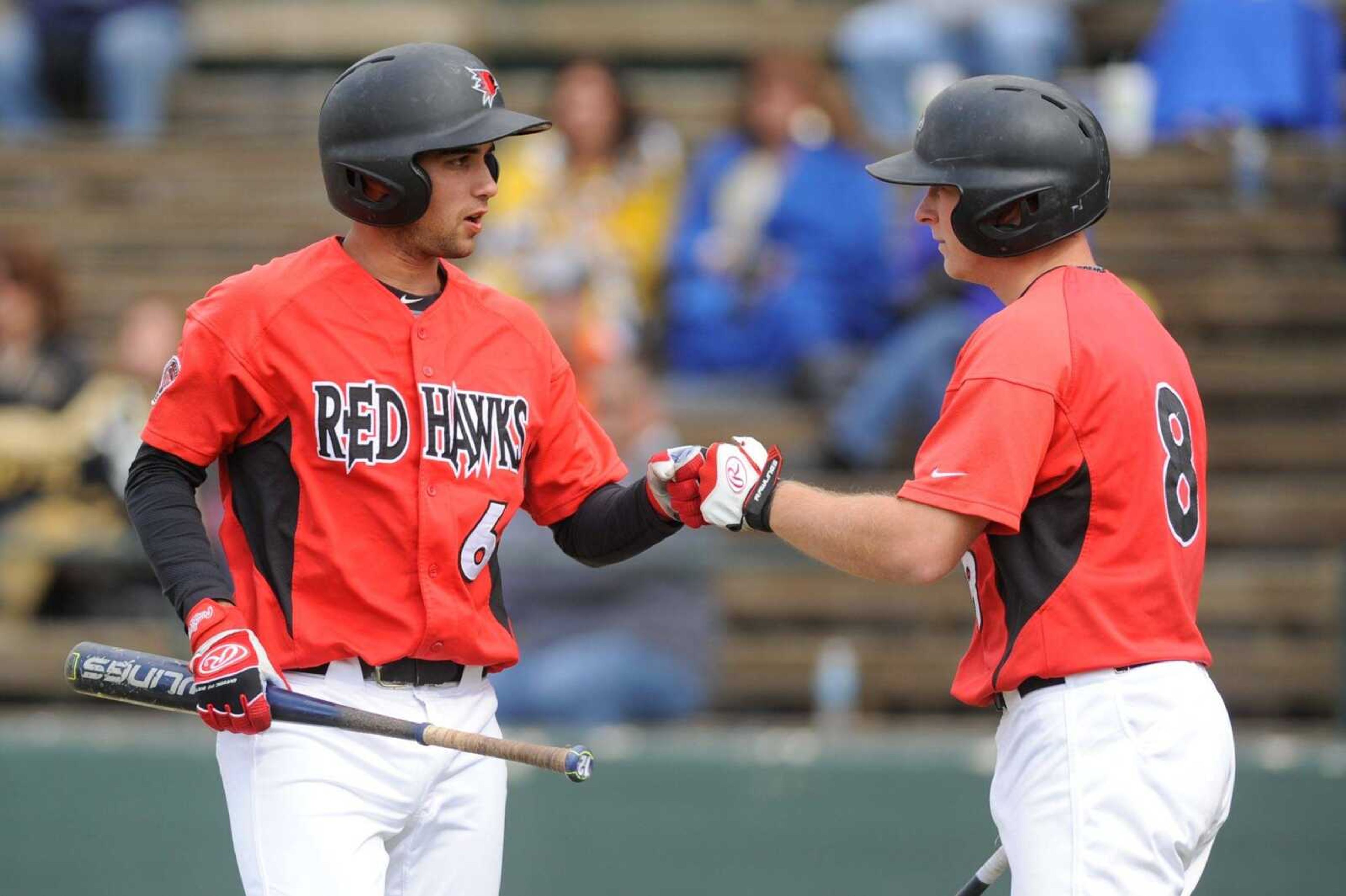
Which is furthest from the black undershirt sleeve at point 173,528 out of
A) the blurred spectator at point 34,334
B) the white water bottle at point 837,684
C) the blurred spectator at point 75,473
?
the blurred spectator at point 34,334

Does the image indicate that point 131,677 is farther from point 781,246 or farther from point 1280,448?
point 1280,448

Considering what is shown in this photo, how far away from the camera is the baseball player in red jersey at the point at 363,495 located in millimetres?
3455

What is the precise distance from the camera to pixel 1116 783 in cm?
325

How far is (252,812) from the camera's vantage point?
11.3 ft

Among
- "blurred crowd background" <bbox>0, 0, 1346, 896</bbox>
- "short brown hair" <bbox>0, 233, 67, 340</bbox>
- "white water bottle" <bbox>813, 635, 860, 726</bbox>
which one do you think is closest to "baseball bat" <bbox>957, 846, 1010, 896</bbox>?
"blurred crowd background" <bbox>0, 0, 1346, 896</bbox>

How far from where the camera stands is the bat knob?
330 cm

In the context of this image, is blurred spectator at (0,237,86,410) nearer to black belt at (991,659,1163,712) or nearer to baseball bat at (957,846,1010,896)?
baseball bat at (957,846,1010,896)

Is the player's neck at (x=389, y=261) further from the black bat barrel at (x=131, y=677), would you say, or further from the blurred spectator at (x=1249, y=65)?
the blurred spectator at (x=1249, y=65)

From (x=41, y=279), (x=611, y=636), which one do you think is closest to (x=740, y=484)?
(x=611, y=636)

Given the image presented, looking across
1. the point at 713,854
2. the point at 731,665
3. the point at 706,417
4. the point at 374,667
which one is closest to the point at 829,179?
the point at 706,417

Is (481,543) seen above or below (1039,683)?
above

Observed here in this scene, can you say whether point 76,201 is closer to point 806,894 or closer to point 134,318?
point 134,318

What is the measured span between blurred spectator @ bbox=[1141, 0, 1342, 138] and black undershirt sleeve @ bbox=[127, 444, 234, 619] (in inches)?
241

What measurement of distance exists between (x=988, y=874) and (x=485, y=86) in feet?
6.10
